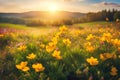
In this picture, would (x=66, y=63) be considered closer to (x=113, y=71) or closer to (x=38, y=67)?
(x=38, y=67)

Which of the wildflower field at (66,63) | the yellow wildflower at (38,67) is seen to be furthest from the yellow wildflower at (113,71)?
the yellow wildflower at (38,67)

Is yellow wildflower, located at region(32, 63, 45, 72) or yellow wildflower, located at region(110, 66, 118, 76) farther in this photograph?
yellow wildflower, located at region(110, 66, 118, 76)

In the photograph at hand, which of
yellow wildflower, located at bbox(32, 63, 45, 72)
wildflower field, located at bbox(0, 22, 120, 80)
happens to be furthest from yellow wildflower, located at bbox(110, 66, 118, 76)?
yellow wildflower, located at bbox(32, 63, 45, 72)

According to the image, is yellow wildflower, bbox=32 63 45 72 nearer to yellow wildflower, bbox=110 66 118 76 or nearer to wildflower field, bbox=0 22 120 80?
wildflower field, bbox=0 22 120 80

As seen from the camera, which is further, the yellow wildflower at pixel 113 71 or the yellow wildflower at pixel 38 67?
the yellow wildflower at pixel 113 71

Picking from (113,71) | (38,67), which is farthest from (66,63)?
(113,71)

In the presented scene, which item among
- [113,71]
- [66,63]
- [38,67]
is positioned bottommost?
[113,71]

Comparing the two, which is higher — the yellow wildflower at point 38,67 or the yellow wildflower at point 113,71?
the yellow wildflower at point 38,67

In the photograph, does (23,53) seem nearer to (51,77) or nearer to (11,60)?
(11,60)

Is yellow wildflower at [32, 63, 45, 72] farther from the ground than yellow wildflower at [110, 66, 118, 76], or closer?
farther from the ground

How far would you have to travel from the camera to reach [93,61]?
6465 millimetres

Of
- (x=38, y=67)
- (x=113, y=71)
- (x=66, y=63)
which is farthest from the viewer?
(x=66, y=63)

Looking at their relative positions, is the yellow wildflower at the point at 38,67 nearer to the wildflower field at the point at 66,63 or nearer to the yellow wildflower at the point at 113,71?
the wildflower field at the point at 66,63

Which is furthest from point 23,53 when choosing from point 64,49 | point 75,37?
point 75,37
